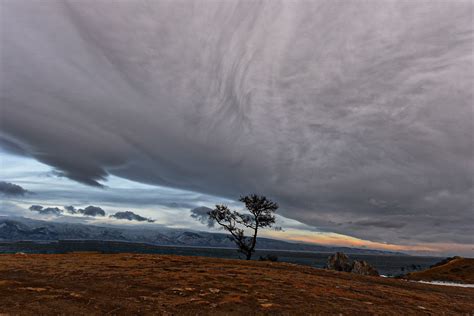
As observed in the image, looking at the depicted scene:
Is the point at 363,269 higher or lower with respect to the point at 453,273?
lower

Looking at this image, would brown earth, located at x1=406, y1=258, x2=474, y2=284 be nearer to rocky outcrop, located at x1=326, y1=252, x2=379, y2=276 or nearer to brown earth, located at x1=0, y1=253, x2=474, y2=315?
rocky outcrop, located at x1=326, y1=252, x2=379, y2=276

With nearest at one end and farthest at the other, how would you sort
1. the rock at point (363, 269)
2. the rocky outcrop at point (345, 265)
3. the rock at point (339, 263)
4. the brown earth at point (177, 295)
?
the brown earth at point (177, 295)
the rock at point (363, 269)
the rocky outcrop at point (345, 265)
the rock at point (339, 263)

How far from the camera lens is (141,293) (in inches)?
492

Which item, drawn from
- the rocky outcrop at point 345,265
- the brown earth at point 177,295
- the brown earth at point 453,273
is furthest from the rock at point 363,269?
the brown earth at point 177,295

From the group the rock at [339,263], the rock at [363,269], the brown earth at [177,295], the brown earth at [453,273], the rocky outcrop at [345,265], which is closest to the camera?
the brown earth at [177,295]

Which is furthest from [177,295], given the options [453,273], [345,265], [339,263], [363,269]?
[453,273]

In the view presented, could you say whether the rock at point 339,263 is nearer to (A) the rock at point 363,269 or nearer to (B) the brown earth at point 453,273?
(A) the rock at point 363,269

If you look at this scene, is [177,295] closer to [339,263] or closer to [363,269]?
[363,269]

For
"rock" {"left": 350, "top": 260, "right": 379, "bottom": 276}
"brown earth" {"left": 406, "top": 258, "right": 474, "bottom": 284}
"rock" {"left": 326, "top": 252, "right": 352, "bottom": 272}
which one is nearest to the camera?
"brown earth" {"left": 406, "top": 258, "right": 474, "bottom": 284}

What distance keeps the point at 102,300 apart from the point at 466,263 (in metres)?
72.9

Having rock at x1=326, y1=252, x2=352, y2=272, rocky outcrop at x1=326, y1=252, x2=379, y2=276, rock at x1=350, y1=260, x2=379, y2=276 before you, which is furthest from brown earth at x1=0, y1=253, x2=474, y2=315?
rock at x1=326, y1=252, x2=352, y2=272

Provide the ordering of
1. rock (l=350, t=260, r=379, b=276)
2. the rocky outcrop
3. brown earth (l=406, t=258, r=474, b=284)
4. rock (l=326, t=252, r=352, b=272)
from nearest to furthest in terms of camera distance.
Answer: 1. brown earth (l=406, t=258, r=474, b=284)
2. rock (l=350, t=260, r=379, b=276)
3. the rocky outcrop
4. rock (l=326, t=252, r=352, b=272)

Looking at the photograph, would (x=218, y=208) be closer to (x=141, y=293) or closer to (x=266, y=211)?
(x=266, y=211)

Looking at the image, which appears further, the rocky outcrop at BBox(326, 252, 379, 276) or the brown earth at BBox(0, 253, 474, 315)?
the rocky outcrop at BBox(326, 252, 379, 276)
